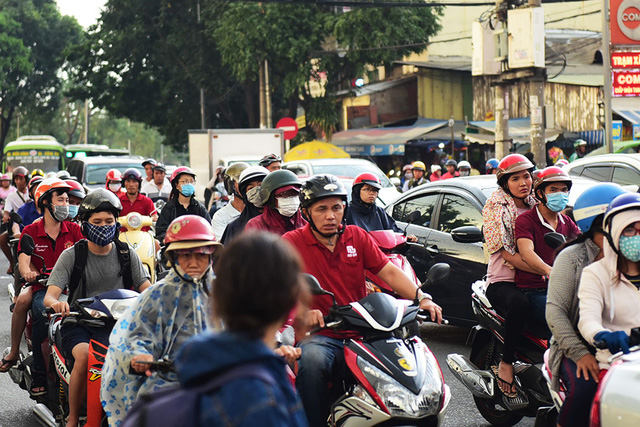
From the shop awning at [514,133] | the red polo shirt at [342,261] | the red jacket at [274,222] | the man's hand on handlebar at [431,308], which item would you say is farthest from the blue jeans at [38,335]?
the shop awning at [514,133]

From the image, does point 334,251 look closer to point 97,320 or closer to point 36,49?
point 97,320

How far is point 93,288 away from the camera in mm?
6258

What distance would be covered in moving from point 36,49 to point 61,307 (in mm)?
55456

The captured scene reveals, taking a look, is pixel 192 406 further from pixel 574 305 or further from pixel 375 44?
pixel 375 44

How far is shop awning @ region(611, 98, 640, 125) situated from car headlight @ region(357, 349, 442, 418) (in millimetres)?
22682

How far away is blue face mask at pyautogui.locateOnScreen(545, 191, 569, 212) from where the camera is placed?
20.9ft

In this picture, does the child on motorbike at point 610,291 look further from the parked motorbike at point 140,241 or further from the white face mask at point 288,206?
the parked motorbike at point 140,241

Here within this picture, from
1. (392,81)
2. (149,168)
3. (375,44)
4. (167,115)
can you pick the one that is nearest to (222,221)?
(149,168)

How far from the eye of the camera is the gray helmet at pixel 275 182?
6.85 meters

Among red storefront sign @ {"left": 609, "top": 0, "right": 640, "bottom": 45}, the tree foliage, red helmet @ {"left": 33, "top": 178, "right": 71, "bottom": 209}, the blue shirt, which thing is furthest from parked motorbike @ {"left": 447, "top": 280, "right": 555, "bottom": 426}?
the tree foliage

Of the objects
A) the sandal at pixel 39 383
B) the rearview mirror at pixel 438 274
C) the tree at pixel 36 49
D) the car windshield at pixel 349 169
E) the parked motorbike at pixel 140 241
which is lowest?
the sandal at pixel 39 383

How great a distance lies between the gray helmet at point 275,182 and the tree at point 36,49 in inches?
2021

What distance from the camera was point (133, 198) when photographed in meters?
12.2

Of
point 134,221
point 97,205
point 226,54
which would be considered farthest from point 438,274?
point 226,54
